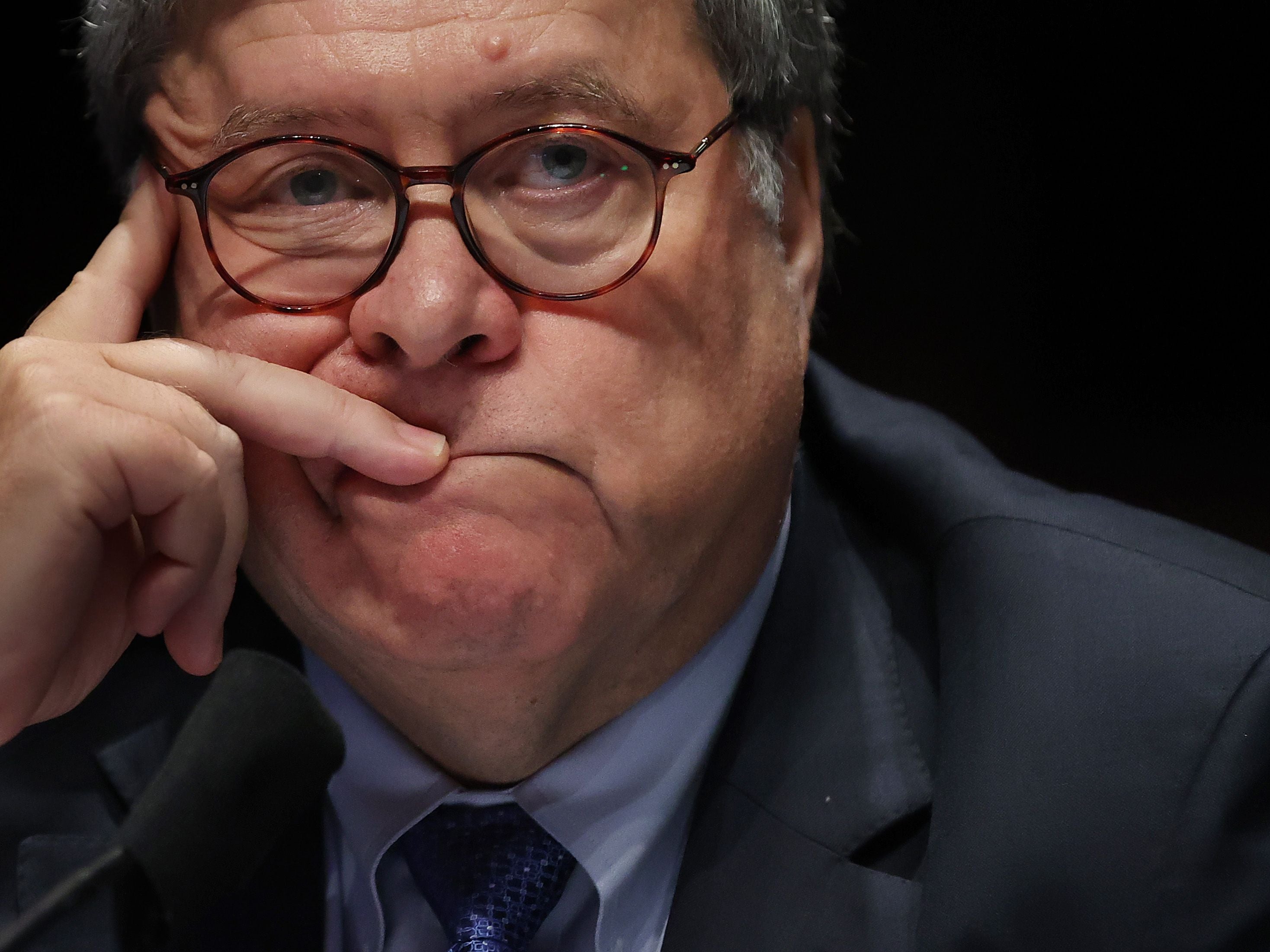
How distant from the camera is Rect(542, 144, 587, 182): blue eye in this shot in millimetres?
1437

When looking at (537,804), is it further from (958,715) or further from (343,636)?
(958,715)

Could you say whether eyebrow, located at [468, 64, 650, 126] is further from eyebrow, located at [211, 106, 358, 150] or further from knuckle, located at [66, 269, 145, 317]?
knuckle, located at [66, 269, 145, 317]

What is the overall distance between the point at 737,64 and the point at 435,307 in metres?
0.50

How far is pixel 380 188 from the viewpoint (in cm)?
143

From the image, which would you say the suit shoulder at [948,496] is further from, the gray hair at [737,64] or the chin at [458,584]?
the chin at [458,584]

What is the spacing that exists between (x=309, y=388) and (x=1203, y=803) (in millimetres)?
1054

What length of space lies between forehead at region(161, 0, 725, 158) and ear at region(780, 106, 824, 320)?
250 mm

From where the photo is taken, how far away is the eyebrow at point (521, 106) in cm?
139

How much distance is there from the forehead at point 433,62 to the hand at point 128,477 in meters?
0.28

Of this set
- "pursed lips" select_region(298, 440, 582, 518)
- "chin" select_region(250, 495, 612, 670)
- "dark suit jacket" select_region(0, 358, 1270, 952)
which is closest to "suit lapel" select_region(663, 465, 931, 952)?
"dark suit jacket" select_region(0, 358, 1270, 952)

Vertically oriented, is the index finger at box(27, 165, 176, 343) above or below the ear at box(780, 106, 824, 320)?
below

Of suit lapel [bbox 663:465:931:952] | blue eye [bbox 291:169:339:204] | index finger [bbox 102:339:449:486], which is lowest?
suit lapel [bbox 663:465:931:952]

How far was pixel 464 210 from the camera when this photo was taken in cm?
138

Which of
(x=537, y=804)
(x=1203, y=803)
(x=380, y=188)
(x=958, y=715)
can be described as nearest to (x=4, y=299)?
(x=380, y=188)
